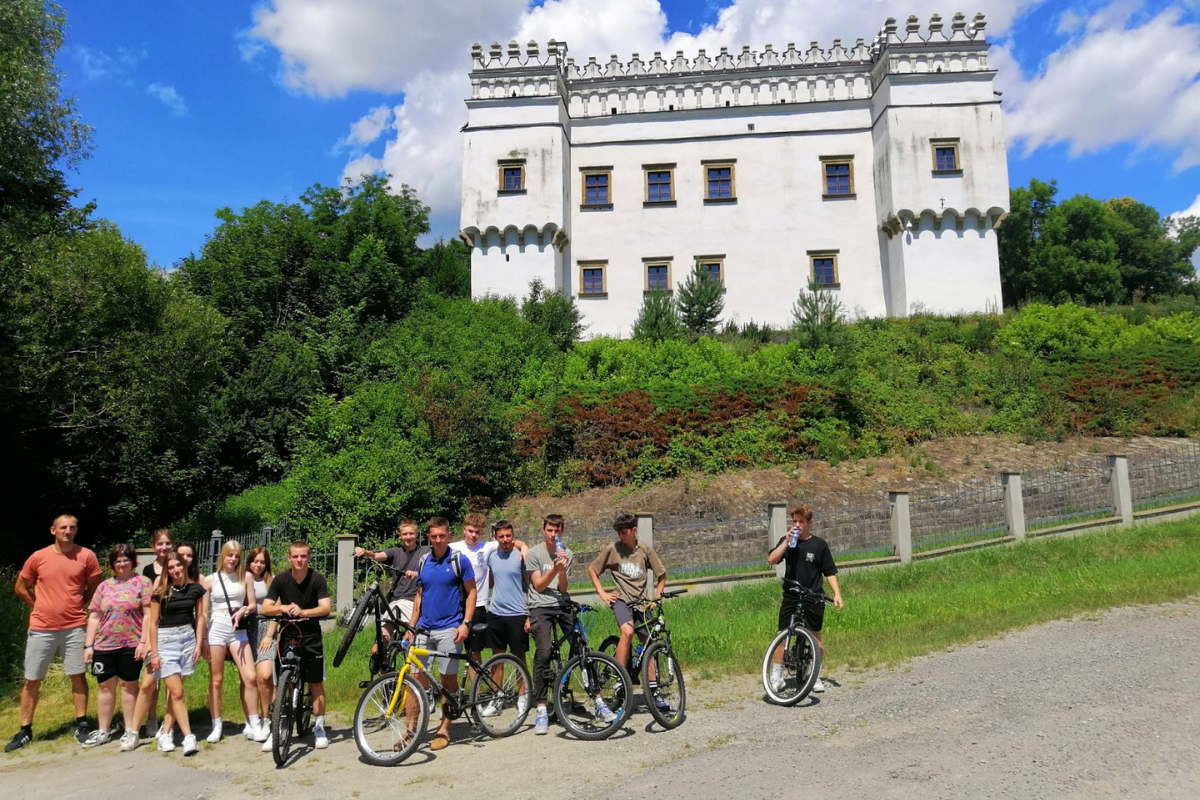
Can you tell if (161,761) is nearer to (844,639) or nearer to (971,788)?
(971,788)

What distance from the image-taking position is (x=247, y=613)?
6.72 m

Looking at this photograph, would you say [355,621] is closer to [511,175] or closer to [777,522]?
[777,522]

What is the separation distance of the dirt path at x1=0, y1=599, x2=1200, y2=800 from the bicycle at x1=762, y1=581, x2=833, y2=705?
22cm

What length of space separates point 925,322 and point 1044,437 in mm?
7782

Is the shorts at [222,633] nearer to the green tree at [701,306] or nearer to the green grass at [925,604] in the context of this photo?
the green grass at [925,604]

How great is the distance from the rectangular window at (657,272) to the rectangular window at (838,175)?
733 cm

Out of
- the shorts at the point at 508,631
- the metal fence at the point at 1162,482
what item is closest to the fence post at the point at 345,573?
the shorts at the point at 508,631

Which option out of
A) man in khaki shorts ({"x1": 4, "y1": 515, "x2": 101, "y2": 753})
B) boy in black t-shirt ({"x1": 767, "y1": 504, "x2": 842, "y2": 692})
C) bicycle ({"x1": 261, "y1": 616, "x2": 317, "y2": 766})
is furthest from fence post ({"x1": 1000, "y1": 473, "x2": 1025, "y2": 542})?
man in khaki shorts ({"x1": 4, "y1": 515, "x2": 101, "y2": 753})

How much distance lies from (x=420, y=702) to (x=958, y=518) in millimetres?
11865

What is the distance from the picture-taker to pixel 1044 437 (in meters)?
21.1

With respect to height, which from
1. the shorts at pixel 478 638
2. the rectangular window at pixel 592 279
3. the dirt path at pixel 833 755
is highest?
the rectangular window at pixel 592 279

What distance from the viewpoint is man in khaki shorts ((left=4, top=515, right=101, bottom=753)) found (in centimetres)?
690

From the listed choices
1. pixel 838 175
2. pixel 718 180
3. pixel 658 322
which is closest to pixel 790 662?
pixel 658 322

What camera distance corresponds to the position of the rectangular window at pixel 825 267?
1233 inches
